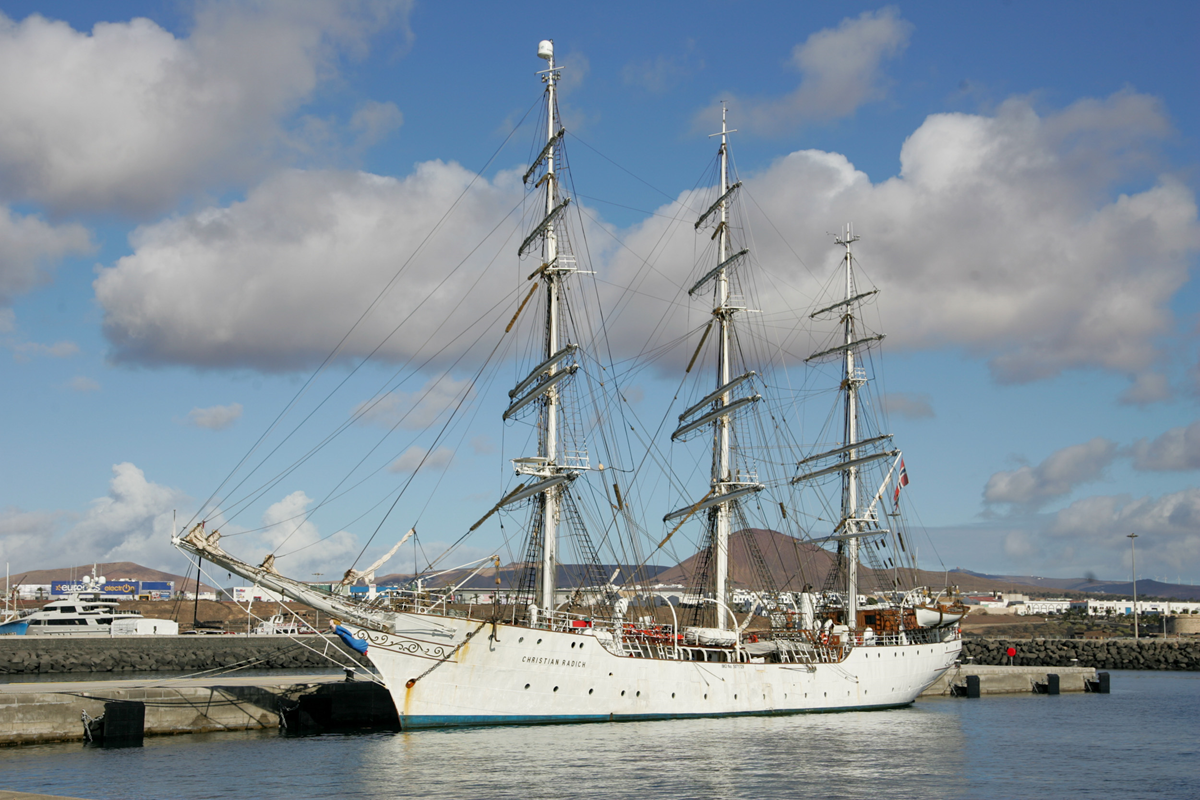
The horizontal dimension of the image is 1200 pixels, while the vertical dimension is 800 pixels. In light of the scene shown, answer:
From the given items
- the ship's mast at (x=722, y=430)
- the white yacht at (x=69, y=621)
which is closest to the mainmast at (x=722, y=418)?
the ship's mast at (x=722, y=430)

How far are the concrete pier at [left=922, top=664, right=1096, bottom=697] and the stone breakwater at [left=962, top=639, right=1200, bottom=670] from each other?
2451 cm

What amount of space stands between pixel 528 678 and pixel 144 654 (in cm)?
4034

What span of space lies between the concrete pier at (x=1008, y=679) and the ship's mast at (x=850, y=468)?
794cm

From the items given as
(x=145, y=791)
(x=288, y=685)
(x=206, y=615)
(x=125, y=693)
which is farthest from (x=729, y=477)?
(x=206, y=615)

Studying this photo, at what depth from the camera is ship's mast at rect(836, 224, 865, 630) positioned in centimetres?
6275

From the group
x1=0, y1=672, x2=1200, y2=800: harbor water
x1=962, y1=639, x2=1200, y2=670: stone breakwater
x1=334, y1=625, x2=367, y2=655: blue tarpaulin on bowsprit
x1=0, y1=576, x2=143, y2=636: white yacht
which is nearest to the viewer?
x1=0, y1=672, x2=1200, y2=800: harbor water

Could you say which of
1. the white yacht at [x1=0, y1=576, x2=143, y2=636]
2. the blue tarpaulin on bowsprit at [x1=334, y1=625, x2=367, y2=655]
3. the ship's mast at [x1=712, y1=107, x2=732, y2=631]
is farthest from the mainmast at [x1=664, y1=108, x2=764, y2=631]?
the white yacht at [x1=0, y1=576, x2=143, y2=636]

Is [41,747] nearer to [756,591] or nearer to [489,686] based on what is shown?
[489,686]

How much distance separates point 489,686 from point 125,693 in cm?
1235

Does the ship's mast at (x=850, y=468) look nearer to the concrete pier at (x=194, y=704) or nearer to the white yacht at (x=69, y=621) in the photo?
the concrete pier at (x=194, y=704)

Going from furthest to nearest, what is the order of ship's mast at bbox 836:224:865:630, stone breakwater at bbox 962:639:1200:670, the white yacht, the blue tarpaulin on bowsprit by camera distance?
1. stone breakwater at bbox 962:639:1200:670
2. the white yacht
3. ship's mast at bbox 836:224:865:630
4. the blue tarpaulin on bowsprit

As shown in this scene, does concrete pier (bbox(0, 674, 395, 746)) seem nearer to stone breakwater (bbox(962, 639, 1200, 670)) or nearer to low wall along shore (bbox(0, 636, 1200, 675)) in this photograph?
low wall along shore (bbox(0, 636, 1200, 675))

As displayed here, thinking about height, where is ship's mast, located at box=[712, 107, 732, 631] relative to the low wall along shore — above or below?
above

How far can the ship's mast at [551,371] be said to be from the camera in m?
44.6
